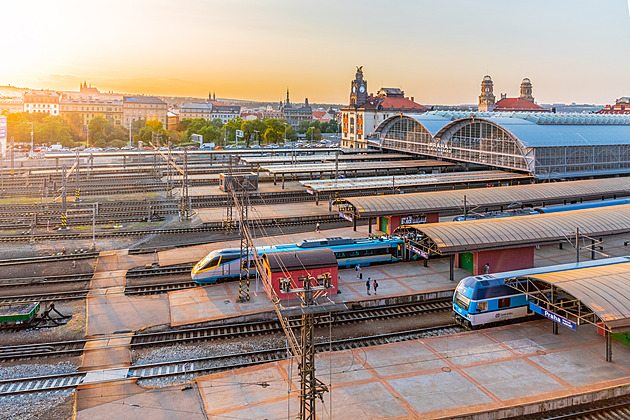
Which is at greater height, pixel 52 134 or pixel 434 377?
pixel 52 134

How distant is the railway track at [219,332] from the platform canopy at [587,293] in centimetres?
457

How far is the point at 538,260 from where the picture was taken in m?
30.2

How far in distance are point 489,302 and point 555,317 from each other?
2.58m

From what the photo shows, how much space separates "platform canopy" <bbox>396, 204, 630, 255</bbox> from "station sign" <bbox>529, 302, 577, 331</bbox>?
18.1 ft

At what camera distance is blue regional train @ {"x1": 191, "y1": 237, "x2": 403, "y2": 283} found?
2598 cm

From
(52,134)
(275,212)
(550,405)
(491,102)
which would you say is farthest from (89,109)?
(550,405)

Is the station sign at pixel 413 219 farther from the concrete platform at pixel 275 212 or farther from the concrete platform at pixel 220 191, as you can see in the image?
the concrete platform at pixel 220 191

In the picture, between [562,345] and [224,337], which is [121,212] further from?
[562,345]

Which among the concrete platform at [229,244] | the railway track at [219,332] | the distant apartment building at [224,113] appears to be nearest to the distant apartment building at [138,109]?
the distant apartment building at [224,113]

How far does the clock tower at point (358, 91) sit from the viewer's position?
96.0 metres

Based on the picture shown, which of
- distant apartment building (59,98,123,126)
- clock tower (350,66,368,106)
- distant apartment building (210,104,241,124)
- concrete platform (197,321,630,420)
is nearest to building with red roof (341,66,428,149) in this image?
clock tower (350,66,368,106)

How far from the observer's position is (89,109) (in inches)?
5950

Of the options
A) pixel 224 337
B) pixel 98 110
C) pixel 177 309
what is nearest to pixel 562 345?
pixel 224 337

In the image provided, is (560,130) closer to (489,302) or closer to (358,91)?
(489,302)
